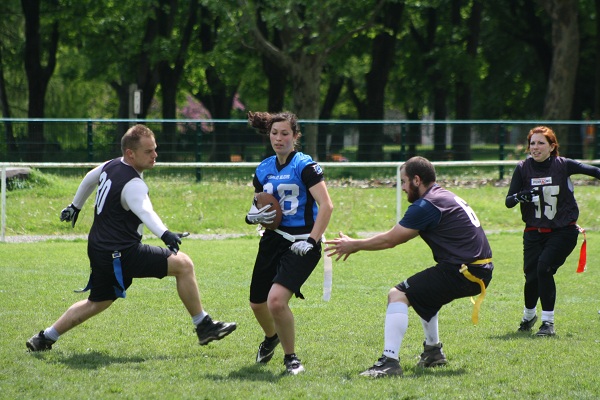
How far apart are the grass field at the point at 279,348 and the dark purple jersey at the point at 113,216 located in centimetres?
89

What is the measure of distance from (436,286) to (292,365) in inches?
46.4

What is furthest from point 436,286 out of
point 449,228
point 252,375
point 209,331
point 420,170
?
point 209,331

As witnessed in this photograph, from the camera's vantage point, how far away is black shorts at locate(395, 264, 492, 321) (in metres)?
6.51

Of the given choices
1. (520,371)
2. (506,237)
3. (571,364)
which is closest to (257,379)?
(520,371)

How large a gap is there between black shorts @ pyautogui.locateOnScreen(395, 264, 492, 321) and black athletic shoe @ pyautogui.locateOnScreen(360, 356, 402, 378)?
0.41 metres

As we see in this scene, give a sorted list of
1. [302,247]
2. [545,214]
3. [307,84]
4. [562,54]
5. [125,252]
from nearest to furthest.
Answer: [302,247], [125,252], [545,214], [562,54], [307,84]

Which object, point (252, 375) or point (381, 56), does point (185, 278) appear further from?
point (381, 56)

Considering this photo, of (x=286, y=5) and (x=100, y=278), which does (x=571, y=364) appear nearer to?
(x=100, y=278)

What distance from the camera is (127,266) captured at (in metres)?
6.92

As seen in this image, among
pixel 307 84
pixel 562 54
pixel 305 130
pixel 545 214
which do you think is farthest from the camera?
pixel 307 84

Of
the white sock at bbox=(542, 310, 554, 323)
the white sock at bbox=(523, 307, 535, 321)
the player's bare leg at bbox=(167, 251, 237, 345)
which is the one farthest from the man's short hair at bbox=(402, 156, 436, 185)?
the white sock at bbox=(523, 307, 535, 321)

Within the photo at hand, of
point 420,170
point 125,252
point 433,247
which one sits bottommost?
point 125,252

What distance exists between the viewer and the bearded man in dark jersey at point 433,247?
639 cm

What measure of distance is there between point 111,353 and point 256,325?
166cm
